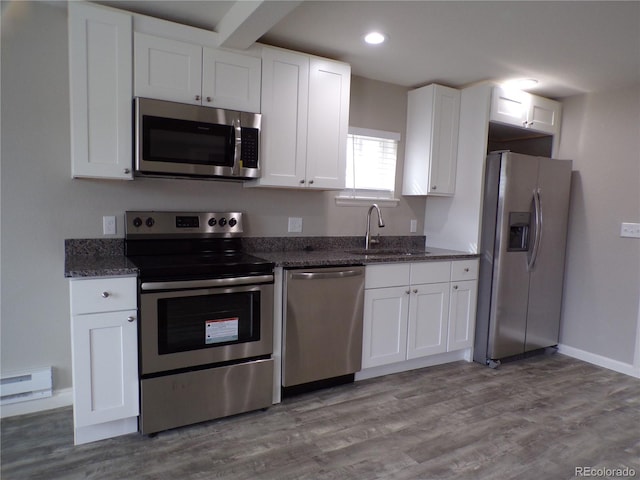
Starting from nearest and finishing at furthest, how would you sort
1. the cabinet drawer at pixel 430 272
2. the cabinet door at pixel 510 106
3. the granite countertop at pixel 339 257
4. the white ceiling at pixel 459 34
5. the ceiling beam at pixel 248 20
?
the ceiling beam at pixel 248 20, the white ceiling at pixel 459 34, the granite countertop at pixel 339 257, the cabinet drawer at pixel 430 272, the cabinet door at pixel 510 106

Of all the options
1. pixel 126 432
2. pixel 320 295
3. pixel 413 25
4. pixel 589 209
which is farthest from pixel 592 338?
pixel 126 432

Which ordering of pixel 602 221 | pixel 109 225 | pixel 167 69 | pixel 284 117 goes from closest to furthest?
pixel 167 69 < pixel 109 225 < pixel 284 117 < pixel 602 221

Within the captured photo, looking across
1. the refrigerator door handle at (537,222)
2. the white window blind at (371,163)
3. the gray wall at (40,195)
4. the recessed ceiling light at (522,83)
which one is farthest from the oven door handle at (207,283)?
the recessed ceiling light at (522,83)

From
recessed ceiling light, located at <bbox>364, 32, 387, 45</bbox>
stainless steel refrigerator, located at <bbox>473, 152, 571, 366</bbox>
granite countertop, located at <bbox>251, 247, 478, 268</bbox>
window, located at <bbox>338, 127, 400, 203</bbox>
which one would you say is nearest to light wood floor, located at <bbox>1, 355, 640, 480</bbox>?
stainless steel refrigerator, located at <bbox>473, 152, 571, 366</bbox>

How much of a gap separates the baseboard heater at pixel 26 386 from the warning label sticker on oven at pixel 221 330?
104 cm

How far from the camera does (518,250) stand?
135 inches

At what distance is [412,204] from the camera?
3.82 meters

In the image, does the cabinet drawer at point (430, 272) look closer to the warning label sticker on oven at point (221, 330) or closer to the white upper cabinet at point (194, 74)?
the warning label sticker on oven at point (221, 330)

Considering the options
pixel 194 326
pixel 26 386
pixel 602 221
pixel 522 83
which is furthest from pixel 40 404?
pixel 602 221

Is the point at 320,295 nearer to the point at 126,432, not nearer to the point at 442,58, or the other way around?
the point at 126,432

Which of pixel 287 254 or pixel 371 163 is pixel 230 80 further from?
pixel 371 163

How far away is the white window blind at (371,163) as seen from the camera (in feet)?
11.4

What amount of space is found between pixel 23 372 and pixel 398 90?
3453 mm

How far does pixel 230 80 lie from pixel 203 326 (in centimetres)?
153
